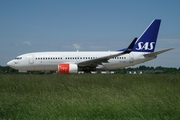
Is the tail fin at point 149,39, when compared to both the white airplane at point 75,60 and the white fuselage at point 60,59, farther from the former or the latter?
the white fuselage at point 60,59

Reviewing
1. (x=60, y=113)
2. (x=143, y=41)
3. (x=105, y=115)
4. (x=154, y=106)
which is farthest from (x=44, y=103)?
(x=143, y=41)

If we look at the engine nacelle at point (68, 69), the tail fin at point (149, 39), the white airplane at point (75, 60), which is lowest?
the engine nacelle at point (68, 69)

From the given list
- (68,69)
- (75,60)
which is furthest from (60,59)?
(68,69)

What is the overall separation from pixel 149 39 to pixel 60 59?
8922 millimetres

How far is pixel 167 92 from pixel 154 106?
1501mm

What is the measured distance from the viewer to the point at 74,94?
758 cm

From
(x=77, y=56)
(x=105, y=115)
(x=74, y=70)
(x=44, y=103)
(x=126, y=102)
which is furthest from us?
(x=77, y=56)

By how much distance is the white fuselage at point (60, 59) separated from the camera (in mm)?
25500

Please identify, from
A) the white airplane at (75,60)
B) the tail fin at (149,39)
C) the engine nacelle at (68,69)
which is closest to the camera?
the engine nacelle at (68,69)

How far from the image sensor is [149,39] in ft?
88.5

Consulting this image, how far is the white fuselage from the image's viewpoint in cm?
2550

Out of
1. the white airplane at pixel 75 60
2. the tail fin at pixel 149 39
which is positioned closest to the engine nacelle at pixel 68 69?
the white airplane at pixel 75 60

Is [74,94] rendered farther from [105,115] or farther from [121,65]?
[121,65]

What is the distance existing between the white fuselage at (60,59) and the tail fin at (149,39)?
1.00 m
